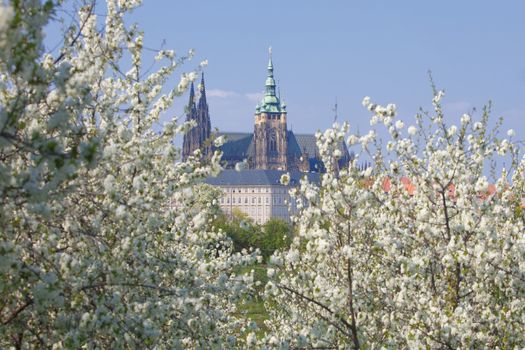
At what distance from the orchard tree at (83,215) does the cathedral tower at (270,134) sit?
155 metres

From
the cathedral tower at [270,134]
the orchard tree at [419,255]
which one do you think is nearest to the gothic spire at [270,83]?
the cathedral tower at [270,134]

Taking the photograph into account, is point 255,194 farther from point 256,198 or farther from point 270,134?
point 270,134

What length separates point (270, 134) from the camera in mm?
165875

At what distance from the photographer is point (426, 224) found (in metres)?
8.26

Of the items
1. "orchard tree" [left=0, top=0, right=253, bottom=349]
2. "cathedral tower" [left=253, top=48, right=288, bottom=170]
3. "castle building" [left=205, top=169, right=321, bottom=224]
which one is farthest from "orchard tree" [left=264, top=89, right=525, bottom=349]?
"cathedral tower" [left=253, top=48, right=288, bottom=170]

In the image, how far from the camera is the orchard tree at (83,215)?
4371 mm

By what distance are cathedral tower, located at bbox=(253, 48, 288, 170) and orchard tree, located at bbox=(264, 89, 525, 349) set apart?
153847mm

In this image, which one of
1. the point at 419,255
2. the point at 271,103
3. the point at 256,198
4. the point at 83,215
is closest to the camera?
the point at 83,215

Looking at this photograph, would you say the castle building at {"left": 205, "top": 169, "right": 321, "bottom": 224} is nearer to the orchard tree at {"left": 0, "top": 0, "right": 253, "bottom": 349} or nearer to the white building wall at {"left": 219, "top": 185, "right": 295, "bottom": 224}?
the white building wall at {"left": 219, "top": 185, "right": 295, "bottom": 224}

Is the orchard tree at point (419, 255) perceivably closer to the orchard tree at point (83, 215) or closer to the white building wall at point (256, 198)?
the orchard tree at point (83, 215)

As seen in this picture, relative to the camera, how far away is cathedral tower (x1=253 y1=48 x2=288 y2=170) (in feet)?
540

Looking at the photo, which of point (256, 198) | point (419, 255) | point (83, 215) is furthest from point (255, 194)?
point (83, 215)

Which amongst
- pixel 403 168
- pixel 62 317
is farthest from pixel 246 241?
pixel 62 317

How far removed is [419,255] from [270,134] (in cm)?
15729
